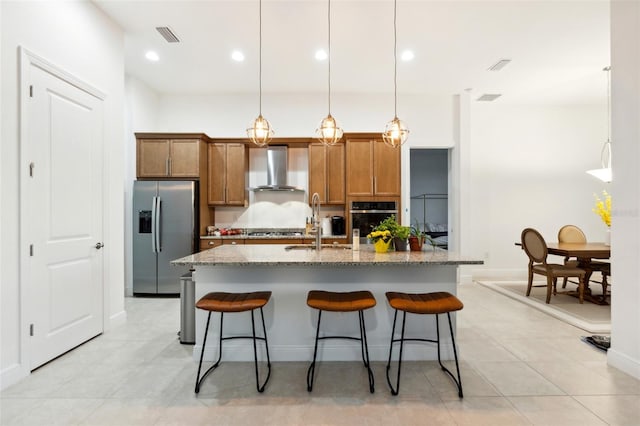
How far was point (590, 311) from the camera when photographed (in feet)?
13.6

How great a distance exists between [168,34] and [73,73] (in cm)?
125

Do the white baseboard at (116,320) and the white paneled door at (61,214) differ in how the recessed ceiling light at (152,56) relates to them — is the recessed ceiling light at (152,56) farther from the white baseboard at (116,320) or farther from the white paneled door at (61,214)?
the white baseboard at (116,320)

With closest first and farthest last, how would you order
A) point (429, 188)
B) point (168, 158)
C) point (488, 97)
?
point (168, 158) → point (488, 97) → point (429, 188)

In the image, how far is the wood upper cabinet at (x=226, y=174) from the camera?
5.44m

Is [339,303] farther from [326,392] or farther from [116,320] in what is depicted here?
[116,320]

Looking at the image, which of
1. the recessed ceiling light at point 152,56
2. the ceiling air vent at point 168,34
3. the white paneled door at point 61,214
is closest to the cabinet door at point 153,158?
the recessed ceiling light at point 152,56

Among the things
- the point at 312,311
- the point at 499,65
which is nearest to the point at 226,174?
the point at 312,311

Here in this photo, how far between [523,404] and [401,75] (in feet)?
14.4

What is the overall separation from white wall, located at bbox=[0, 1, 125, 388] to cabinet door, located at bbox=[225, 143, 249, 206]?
6.06 feet

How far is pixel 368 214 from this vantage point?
17.7 feet

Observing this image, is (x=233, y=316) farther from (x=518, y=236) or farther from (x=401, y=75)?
(x=518, y=236)

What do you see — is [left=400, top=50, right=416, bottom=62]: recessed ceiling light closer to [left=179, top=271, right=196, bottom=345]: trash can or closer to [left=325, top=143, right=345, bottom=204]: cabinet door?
[left=325, top=143, right=345, bottom=204]: cabinet door

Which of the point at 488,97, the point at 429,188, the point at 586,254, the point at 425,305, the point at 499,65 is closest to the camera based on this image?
the point at 425,305
